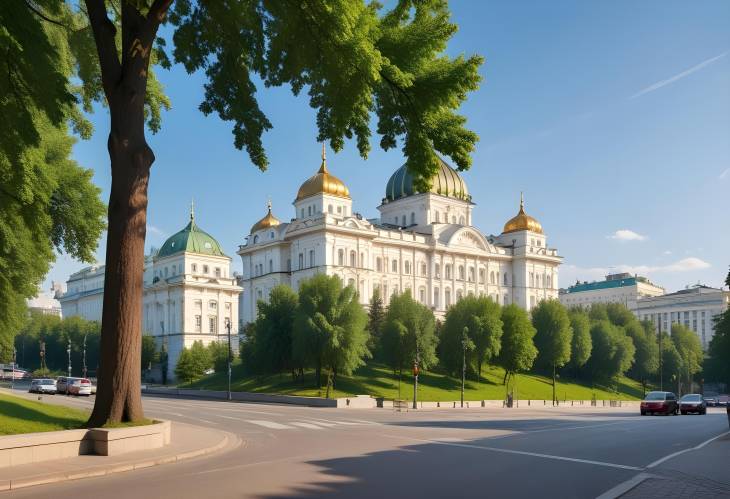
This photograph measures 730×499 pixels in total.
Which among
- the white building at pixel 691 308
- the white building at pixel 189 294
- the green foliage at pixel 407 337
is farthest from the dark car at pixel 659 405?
the white building at pixel 691 308

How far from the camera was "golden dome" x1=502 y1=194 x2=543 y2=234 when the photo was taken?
132 meters

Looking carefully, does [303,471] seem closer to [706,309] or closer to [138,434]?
[138,434]

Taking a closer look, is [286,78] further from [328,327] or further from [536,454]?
[328,327]

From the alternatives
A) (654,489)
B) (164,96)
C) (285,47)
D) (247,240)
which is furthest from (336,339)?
(247,240)

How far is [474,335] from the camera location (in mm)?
79000

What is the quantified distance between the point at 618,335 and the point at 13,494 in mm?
94964

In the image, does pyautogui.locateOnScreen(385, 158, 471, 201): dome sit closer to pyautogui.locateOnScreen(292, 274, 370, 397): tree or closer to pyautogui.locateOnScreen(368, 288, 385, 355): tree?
pyautogui.locateOnScreen(368, 288, 385, 355): tree

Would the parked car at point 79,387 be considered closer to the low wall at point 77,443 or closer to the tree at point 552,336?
the low wall at point 77,443

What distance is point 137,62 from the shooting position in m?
18.5

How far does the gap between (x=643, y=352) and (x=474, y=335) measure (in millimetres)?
38725

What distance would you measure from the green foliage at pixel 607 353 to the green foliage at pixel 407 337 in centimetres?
3050

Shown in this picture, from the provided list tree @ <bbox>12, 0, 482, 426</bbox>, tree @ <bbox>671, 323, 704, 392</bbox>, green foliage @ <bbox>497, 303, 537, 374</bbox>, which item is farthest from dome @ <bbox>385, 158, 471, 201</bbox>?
tree @ <bbox>12, 0, 482, 426</bbox>

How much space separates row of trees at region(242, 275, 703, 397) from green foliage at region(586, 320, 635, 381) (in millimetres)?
122

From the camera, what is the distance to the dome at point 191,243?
12512cm
